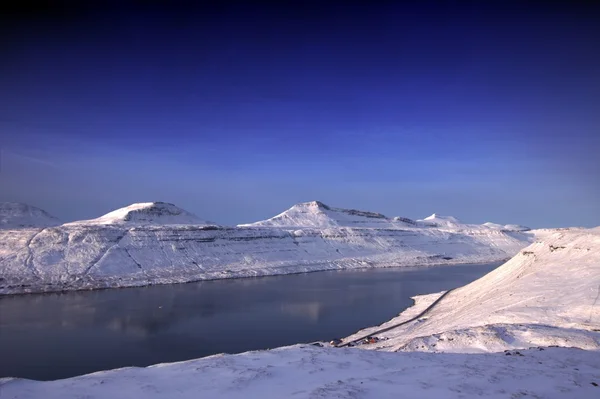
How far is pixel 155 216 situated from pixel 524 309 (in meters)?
80.0

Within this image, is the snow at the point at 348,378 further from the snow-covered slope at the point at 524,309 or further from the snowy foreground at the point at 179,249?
the snowy foreground at the point at 179,249

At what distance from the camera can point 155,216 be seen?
89.3m

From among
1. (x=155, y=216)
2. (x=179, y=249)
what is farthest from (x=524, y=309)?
(x=155, y=216)

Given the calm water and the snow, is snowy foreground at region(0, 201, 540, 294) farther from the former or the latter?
the snow

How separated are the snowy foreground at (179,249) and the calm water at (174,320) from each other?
6.50m

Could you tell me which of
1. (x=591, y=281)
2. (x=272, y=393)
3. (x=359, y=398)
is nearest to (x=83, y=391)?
(x=272, y=393)

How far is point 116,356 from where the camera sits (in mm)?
21969

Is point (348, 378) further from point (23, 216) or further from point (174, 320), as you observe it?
point (23, 216)

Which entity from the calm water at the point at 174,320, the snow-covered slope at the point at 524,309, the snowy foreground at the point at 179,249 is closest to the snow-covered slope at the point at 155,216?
the snowy foreground at the point at 179,249

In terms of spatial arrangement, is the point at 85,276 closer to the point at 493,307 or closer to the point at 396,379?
the point at 493,307

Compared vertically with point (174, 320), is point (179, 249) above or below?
above

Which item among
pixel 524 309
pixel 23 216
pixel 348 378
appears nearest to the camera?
pixel 348 378

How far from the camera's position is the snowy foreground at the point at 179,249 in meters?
49.2

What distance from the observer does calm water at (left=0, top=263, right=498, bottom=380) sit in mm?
21922
